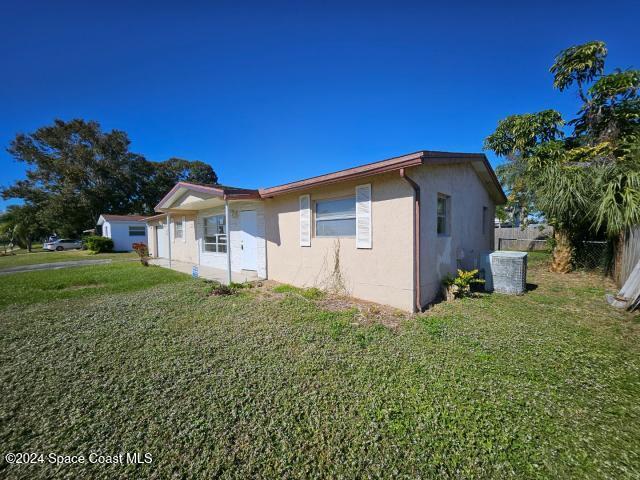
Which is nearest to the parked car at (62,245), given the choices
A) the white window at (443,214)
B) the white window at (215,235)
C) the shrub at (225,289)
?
the white window at (215,235)

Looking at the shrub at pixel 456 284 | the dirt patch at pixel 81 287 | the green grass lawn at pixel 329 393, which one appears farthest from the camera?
the dirt patch at pixel 81 287

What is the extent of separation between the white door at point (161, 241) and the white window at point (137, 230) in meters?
9.21

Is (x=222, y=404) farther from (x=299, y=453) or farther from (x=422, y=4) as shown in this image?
(x=422, y=4)

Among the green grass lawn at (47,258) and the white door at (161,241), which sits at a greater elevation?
the white door at (161,241)

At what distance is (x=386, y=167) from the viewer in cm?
495

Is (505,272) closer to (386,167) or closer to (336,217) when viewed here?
(386,167)

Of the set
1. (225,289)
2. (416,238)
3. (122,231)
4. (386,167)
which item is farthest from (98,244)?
(416,238)

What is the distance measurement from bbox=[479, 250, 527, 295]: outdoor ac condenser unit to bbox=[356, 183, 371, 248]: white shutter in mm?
3713

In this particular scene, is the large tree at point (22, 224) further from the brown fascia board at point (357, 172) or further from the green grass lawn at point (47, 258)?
the brown fascia board at point (357, 172)

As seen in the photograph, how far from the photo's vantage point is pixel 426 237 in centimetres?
546

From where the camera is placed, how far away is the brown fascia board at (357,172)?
184 inches

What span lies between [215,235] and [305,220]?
608cm

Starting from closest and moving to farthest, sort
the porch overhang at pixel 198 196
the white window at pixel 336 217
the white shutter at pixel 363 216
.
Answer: the white shutter at pixel 363 216
the white window at pixel 336 217
the porch overhang at pixel 198 196

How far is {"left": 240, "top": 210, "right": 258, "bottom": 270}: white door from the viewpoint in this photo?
29.5 ft
